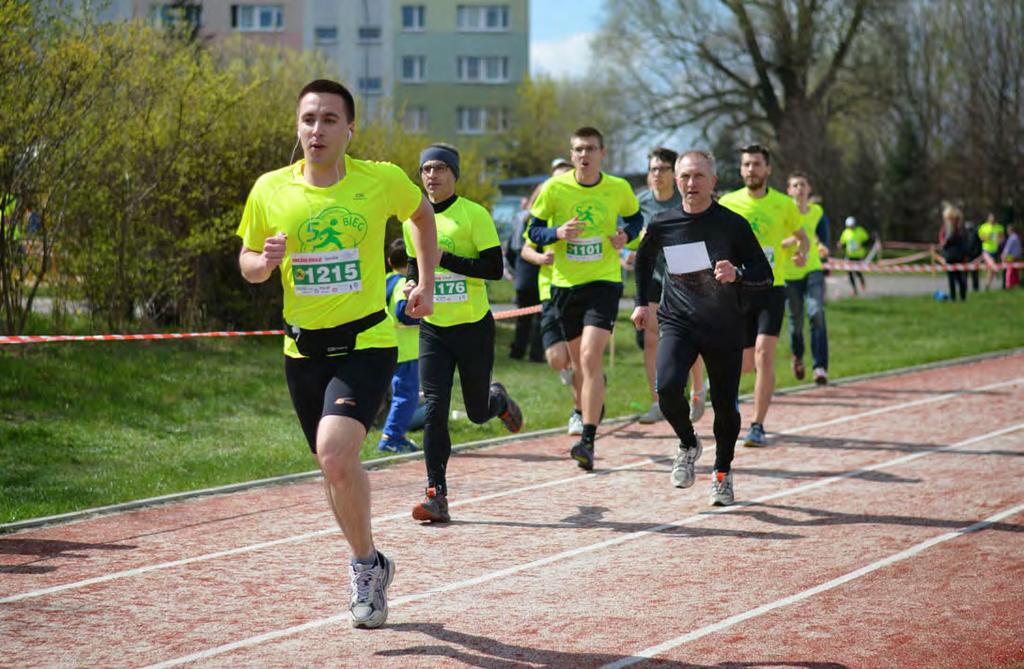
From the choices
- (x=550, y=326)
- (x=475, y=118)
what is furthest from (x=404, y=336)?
(x=475, y=118)

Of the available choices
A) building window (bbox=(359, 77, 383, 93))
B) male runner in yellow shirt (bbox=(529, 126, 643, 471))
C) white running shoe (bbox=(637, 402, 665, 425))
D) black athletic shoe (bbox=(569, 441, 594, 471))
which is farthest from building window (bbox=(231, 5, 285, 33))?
black athletic shoe (bbox=(569, 441, 594, 471))

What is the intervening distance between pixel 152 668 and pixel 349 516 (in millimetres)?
1059

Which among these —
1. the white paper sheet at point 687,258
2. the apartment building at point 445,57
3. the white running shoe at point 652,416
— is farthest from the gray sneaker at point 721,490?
the apartment building at point 445,57

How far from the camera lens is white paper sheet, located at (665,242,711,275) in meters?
9.50

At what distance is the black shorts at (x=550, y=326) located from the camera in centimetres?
1199

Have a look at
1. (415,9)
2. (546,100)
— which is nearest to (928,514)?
(546,100)

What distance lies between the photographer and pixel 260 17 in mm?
78812

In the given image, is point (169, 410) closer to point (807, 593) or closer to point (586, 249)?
point (586, 249)

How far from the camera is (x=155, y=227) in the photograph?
1755cm

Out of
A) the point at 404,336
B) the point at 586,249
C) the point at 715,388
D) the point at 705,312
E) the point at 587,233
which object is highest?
the point at 587,233

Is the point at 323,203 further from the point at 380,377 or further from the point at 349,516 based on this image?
the point at 349,516

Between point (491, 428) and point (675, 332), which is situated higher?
point (675, 332)

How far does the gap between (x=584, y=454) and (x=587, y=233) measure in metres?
1.76

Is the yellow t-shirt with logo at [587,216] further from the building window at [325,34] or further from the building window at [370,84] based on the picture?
the building window at [370,84]
